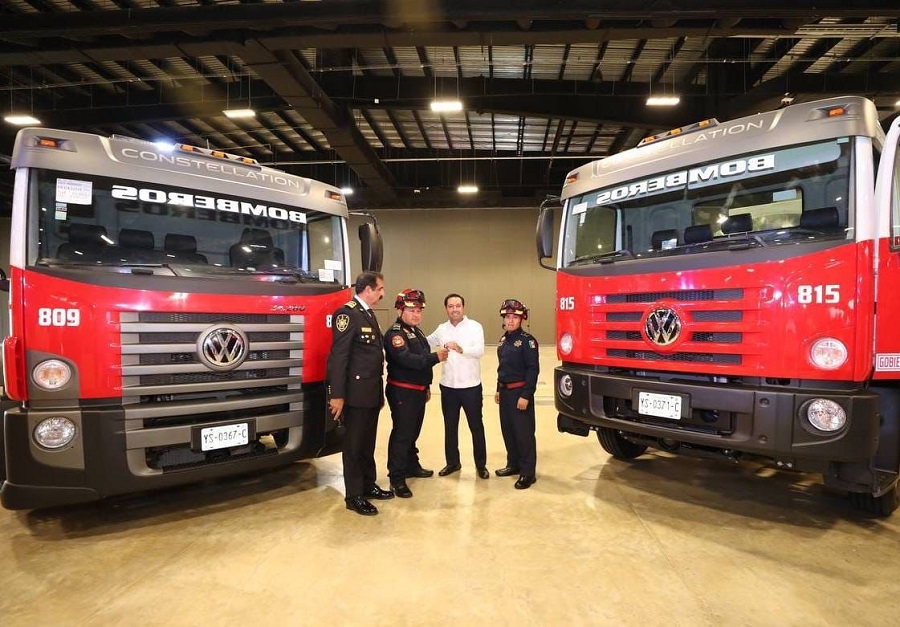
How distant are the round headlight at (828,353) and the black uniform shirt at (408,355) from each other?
2262 millimetres

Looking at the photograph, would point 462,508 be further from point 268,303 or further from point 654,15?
point 654,15

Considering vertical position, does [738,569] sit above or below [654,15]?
below

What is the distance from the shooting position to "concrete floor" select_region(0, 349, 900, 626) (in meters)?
2.25

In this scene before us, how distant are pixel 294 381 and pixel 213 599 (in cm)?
143

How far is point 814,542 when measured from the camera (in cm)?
288

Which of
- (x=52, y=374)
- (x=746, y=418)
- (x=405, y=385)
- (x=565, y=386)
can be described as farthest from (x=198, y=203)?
(x=746, y=418)

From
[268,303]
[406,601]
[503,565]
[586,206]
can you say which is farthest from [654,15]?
[406,601]

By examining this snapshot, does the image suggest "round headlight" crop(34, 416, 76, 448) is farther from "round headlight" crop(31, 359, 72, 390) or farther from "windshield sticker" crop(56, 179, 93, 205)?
"windshield sticker" crop(56, 179, 93, 205)

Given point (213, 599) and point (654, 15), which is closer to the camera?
point (213, 599)

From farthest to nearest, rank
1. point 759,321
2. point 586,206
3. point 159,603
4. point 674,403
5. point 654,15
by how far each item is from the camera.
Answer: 1. point 654,15
2. point 586,206
3. point 674,403
4. point 759,321
5. point 159,603

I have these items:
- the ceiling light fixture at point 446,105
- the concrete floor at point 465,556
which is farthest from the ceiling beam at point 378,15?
the concrete floor at point 465,556

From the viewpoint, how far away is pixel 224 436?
10.2 ft

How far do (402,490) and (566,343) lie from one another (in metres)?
1.65

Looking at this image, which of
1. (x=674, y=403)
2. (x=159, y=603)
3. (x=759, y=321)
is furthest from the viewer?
(x=674, y=403)
